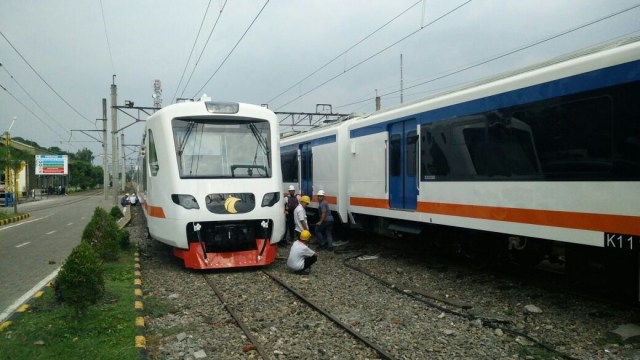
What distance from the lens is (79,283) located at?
21.2 feet

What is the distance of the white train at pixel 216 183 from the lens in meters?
9.87

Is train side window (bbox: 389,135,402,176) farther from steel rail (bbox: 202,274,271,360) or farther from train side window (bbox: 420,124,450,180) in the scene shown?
steel rail (bbox: 202,274,271,360)

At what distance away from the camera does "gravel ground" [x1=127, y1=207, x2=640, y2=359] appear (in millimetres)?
5742

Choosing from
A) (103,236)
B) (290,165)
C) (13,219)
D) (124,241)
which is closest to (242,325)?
(103,236)

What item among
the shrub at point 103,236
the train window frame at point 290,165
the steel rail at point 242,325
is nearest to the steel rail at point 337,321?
the steel rail at point 242,325

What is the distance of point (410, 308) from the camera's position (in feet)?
24.3

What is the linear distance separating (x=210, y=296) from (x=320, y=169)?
7345mm

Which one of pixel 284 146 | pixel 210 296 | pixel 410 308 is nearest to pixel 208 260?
pixel 210 296

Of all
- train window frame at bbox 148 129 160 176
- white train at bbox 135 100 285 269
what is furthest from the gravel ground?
train window frame at bbox 148 129 160 176

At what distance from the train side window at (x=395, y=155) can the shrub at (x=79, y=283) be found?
5.85 meters

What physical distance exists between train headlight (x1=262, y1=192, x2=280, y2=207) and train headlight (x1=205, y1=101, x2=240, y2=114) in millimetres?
1799

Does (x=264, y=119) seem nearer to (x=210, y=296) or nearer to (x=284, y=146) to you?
(x=210, y=296)

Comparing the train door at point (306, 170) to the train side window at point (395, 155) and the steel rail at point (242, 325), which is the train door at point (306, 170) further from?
the steel rail at point (242, 325)

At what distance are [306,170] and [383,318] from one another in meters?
10.0
